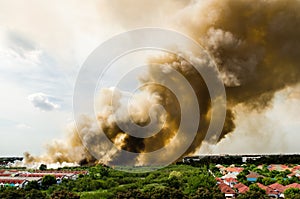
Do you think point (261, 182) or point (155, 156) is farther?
point (155, 156)

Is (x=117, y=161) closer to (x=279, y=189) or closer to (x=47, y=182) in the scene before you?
(x=47, y=182)

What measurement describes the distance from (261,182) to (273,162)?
24.4 meters

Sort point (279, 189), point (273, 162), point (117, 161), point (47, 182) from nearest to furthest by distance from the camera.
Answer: point (279, 189)
point (47, 182)
point (117, 161)
point (273, 162)

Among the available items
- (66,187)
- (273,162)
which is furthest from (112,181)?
(273,162)

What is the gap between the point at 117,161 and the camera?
39594mm

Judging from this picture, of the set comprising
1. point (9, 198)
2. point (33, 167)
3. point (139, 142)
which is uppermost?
point (139, 142)

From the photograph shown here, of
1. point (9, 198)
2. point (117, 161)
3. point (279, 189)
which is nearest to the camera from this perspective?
point (9, 198)

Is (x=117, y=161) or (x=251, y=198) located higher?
(x=117, y=161)

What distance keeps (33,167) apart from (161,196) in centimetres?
2858

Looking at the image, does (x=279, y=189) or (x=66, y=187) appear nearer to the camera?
(x=279, y=189)

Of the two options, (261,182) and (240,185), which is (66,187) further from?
(261,182)

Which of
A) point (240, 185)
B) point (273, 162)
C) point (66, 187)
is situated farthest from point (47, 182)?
point (273, 162)

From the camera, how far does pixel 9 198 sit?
1739 centimetres

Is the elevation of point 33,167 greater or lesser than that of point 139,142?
lesser
